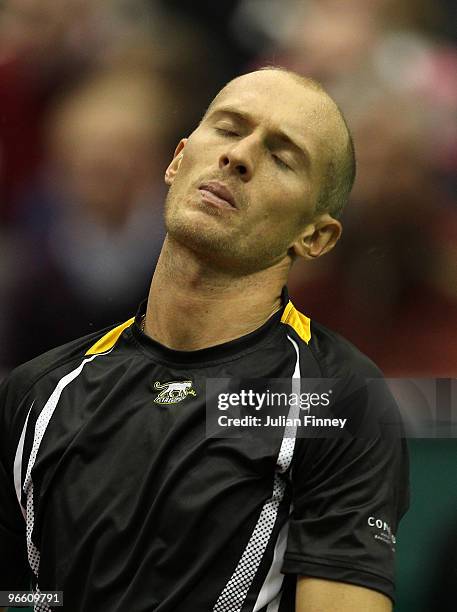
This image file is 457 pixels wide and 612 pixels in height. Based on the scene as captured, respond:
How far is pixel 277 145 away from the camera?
4.44 feet

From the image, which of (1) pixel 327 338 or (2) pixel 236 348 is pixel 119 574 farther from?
(1) pixel 327 338

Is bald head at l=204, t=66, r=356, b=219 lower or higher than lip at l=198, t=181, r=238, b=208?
higher

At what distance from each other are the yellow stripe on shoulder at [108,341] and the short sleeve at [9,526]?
0.16 meters

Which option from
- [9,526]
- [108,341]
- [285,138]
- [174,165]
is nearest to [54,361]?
[108,341]

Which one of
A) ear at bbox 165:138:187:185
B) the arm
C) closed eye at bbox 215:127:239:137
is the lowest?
the arm

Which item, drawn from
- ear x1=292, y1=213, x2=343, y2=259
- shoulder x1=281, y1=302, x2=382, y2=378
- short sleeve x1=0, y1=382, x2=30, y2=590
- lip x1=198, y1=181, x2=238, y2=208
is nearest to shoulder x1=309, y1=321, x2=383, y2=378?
shoulder x1=281, y1=302, x2=382, y2=378

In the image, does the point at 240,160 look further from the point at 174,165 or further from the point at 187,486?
the point at 187,486

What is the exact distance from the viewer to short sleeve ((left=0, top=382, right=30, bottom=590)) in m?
1.39

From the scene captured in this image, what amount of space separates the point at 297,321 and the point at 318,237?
14 cm

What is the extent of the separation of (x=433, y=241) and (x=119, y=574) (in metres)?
0.76

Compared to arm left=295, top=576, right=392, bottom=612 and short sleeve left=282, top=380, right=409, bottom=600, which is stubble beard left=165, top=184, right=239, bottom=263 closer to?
short sleeve left=282, top=380, right=409, bottom=600

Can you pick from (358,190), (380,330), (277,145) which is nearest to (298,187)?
(277,145)

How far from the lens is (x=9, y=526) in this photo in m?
1.41

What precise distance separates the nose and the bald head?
0.12 meters
